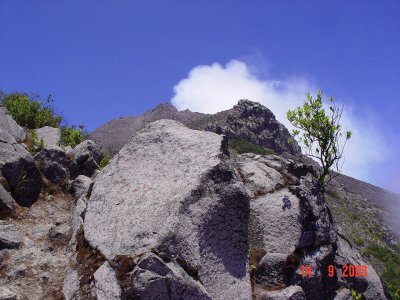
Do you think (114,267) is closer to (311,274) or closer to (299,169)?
(311,274)

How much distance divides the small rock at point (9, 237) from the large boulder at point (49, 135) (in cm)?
852

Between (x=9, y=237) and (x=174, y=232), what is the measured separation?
221 inches

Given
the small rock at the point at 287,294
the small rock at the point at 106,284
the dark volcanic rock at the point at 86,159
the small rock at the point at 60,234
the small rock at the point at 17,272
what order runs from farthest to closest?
1. the dark volcanic rock at the point at 86,159
2. the small rock at the point at 60,234
3. the small rock at the point at 287,294
4. the small rock at the point at 17,272
5. the small rock at the point at 106,284

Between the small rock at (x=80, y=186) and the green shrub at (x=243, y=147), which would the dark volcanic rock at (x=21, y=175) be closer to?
the small rock at (x=80, y=186)

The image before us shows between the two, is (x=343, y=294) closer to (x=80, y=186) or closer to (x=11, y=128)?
(x=80, y=186)

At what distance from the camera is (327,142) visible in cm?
1647

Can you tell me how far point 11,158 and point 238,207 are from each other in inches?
358

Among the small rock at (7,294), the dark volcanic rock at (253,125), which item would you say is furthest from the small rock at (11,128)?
the dark volcanic rock at (253,125)

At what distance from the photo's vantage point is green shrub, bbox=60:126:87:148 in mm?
23188

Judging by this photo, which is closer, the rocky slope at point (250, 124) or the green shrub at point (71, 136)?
the green shrub at point (71, 136)

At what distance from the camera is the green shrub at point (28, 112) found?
24.0 metres

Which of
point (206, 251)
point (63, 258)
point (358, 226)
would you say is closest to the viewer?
point (206, 251)

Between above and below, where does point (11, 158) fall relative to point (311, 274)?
above

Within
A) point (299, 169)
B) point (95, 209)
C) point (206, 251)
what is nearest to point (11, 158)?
point (95, 209)
